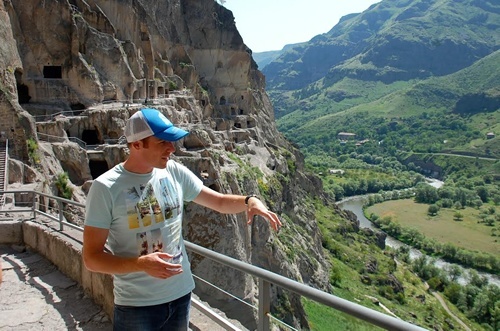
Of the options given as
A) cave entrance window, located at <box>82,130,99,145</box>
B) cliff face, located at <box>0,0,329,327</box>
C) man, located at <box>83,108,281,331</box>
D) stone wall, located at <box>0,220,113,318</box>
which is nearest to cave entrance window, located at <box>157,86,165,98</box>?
cliff face, located at <box>0,0,329,327</box>

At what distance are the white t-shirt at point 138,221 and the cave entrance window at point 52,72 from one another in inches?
1225

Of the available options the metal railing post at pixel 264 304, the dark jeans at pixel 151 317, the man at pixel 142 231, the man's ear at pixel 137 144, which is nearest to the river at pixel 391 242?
the metal railing post at pixel 264 304

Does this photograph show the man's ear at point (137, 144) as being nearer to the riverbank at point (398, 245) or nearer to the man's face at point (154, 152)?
the man's face at point (154, 152)

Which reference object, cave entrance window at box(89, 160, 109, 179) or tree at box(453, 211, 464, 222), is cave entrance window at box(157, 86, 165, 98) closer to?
cave entrance window at box(89, 160, 109, 179)

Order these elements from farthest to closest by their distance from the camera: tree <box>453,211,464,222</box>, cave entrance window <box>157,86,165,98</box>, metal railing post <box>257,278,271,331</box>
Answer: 1. tree <box>453,211,464,222</box>
2. cave entrance window <box>157,86,165,98</box>
3. metal railing post <box>257,278,271,331</box>

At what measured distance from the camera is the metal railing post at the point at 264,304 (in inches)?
154

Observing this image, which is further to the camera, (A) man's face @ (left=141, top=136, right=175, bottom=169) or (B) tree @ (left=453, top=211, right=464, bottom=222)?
(B) tree @ (left=453, top=211, right=464, bottom=222)

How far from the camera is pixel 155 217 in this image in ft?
11.9

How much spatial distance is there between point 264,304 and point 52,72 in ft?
105

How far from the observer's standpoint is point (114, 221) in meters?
3.54

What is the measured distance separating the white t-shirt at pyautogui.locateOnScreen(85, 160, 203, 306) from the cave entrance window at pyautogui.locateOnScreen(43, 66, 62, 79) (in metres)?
31.1

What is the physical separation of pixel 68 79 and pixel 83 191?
43.1 ft

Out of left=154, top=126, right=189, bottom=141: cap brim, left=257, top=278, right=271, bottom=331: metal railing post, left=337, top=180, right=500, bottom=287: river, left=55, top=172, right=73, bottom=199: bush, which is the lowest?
left=337, top=180, right=500, bottom=287: river

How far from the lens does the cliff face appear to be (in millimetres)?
20500
